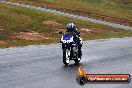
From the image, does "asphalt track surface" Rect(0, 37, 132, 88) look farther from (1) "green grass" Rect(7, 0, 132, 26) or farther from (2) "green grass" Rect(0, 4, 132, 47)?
(1) "green grass" Rect(7, 0, 132, 26)

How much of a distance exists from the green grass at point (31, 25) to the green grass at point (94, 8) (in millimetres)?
7603

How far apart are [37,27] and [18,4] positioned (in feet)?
43.3

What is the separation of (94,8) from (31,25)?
81.1 feet

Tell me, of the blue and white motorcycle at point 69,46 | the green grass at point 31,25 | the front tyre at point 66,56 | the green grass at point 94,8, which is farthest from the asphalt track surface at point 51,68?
the green grass at point 94,8

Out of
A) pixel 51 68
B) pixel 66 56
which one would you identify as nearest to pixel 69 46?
pixel 66 56

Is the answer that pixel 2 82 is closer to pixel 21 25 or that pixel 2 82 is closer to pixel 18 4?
pixel 21 25

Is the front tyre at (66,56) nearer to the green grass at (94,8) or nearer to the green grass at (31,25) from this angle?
the green grass at (31,25)

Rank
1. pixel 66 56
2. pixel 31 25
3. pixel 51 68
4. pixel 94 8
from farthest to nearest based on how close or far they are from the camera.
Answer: pixel 94 8 → pixel 31 25 → pixel 66 56 → pixel 51 68

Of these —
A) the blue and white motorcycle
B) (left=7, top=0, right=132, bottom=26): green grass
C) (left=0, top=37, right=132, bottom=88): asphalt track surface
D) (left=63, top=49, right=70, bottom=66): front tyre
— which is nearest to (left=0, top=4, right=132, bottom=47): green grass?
(left=7, top=0, right=132, bottom=26): green grass

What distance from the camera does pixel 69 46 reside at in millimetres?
19469

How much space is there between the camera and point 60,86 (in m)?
14.2

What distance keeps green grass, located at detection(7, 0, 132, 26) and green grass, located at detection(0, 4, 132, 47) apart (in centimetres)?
760

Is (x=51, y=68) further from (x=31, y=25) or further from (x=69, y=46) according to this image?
(x=31, y=25)

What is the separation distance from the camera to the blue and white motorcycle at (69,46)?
19.3m
